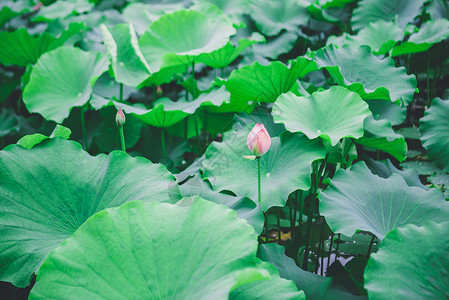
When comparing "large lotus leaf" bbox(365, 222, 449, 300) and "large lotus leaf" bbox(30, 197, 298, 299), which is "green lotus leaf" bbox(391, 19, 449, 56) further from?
"large lotus leaf" bbox(30, 197, 298, 299)

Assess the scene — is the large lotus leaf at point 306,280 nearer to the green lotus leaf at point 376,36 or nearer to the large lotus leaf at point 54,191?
the large lotus leaf at point 54,191

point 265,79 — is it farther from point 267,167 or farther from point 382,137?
point 382,137

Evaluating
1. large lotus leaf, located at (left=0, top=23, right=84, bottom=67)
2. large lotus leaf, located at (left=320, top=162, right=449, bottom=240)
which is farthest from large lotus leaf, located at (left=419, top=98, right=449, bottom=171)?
large lotus leaf, located at (left=0, top=23, right=84, bottom=67)

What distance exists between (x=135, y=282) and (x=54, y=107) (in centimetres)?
138

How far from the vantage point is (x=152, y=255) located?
962 mm

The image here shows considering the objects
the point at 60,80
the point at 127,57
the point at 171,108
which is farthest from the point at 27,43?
the point at 171,108

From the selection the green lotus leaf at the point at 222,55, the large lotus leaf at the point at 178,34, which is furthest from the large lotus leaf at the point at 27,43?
the green lotus leaf at the point at 222,55

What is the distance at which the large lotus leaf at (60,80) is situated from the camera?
6.65 ft

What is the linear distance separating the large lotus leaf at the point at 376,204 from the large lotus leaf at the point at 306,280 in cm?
15

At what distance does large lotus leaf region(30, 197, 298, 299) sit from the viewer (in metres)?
0.91

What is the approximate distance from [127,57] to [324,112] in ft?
4.03

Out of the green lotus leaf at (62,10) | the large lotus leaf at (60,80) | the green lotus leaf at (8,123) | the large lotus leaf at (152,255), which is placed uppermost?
the large lotus leaf at (152,255)

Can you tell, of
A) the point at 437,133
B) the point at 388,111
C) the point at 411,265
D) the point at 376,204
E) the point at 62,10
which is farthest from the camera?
the point at 62,10

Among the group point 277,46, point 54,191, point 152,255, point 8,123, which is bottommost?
point 8,123
